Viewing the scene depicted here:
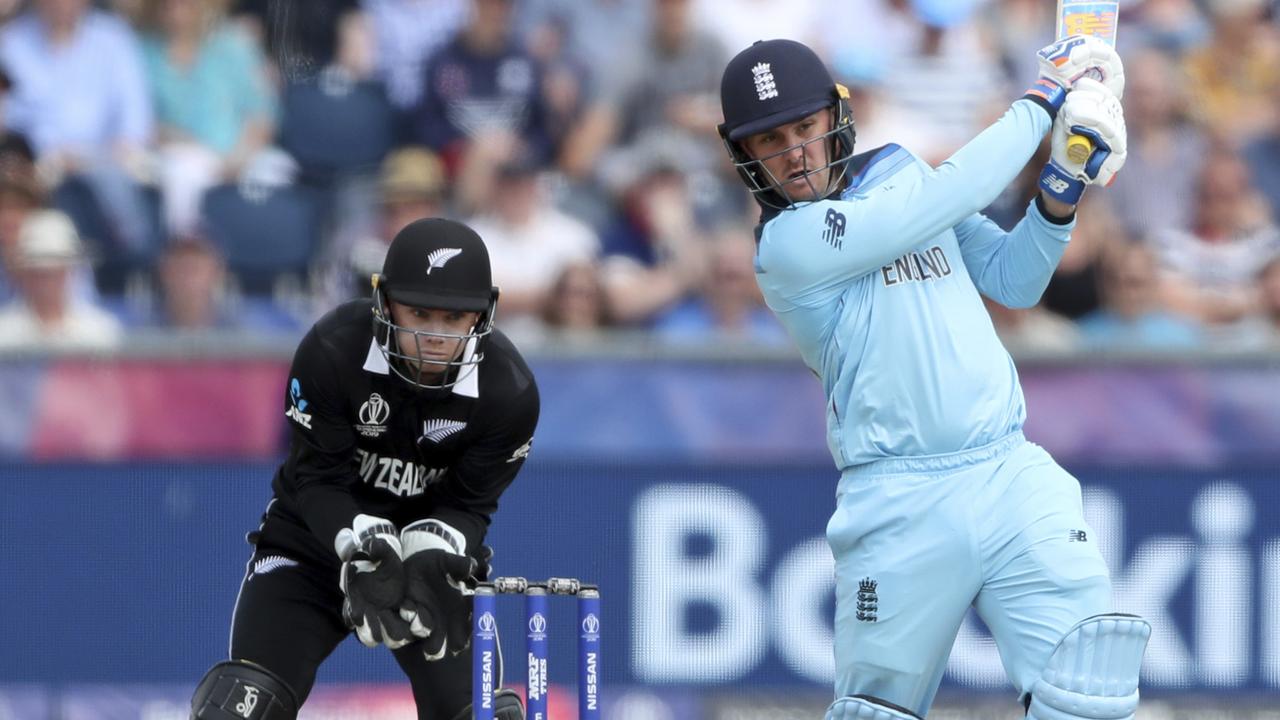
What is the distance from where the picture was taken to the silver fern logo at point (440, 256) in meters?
4.68

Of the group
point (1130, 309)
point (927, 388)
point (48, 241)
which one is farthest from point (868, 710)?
point (48, 241)

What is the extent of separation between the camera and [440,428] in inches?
197

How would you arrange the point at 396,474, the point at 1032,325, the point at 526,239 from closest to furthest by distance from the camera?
the point at 396,474 → the point at 1032,325 → the point at 526,239

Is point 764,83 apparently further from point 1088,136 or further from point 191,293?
point 191,293

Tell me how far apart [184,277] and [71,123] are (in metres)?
1.18

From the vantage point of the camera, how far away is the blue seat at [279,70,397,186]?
349 inches

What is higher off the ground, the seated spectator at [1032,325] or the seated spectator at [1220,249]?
the seated spectator at [1220,249]

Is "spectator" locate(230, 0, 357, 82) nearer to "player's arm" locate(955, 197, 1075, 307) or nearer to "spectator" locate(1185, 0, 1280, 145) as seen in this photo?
"spectator" locate(1185, 0, 1280, 145)

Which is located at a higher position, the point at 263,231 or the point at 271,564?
the point at 263,231

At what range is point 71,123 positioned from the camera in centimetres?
879

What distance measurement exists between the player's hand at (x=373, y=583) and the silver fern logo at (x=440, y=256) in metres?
0.70

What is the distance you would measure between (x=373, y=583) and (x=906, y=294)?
5.05ft

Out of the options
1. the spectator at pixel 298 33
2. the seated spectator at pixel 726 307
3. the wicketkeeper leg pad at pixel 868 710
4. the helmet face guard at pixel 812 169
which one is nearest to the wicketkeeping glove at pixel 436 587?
the wicketkeeper leg pad at pixel 868 710

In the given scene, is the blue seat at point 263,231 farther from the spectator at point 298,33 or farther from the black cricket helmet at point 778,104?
the black cricket helmet at point 778,104
